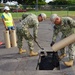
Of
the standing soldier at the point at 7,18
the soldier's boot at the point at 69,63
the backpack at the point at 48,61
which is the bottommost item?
the backpack at the point at 48,61

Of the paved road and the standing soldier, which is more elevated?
the standing soldier

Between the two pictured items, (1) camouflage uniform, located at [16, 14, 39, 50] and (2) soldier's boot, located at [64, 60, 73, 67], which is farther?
(1) camouflage uniform, located at [16, 14, 39, 50]

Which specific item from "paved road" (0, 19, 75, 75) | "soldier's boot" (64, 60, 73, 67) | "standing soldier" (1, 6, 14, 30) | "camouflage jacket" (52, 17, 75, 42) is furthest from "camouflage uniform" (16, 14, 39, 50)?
"standing soldier" (1, 6, 14, 30)

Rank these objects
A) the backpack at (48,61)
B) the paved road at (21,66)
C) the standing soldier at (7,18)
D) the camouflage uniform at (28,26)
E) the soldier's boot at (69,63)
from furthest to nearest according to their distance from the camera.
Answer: the standing soldier at (7,18) → the camouflage uniform at (28,26) → the backpack at (48,61) → the soldier's boot at (69,63) → the paved road at (21,66)

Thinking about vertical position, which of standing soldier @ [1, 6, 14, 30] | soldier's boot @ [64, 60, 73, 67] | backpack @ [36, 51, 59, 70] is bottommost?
backpack @ [36, 51, 59, 70]

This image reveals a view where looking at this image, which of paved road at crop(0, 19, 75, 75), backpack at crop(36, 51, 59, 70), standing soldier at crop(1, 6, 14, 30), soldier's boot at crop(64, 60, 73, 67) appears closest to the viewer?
paved road at crop(0, 19, 75, 75)

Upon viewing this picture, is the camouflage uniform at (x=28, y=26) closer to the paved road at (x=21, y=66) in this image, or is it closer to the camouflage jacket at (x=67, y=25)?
the paved road at (x=21, y=66)

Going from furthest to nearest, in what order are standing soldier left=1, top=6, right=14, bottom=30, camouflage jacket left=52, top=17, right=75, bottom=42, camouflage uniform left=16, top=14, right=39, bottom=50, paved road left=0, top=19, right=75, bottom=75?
standing soldier left=1, top=6, right=14, bottom=30 < camouflage uniform left=16, top=14, right=39, bottom=50 < camouflage jacket left=52, top=17, right=75, bottom=42 < paved road left=0, top=19, right=75, bottom=75

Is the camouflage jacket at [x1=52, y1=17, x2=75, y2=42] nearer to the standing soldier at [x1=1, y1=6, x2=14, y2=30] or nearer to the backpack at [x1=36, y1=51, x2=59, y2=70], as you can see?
the backpack at [x1=36, y1=51, x2=59, y2=70]

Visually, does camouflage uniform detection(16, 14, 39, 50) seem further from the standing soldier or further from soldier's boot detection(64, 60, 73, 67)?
the standing soldier

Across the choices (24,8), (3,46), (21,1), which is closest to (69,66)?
(3,46)

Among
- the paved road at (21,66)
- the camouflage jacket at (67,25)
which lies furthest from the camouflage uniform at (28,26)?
the camouflage jacket at (67,25)

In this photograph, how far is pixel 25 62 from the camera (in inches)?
303

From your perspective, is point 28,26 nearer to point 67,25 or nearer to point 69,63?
point 67,25
